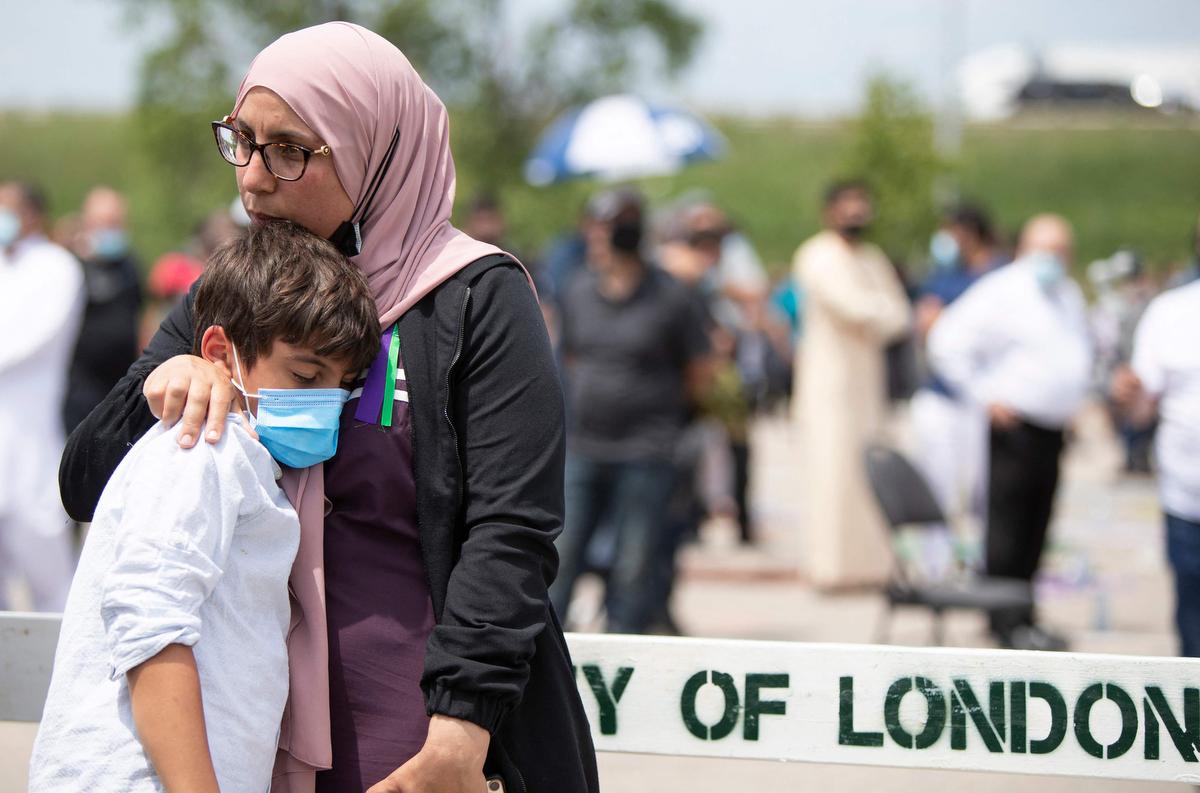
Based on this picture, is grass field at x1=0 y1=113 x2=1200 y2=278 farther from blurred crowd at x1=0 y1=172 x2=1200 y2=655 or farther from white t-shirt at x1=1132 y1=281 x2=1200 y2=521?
white t-shirt at x1=1132 y1=281 x2=1200 y2=521

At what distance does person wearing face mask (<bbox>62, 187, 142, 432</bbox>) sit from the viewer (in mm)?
8078

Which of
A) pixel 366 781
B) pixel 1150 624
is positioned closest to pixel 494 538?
pixel 366 781

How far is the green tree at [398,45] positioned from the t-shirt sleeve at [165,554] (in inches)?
1051

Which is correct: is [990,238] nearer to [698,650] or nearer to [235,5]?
[698,650]

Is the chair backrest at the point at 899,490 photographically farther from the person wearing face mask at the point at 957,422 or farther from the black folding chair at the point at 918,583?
the person wearing face mask at the point at 957,422

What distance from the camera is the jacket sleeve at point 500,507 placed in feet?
6.32

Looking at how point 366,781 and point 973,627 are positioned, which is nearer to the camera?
point 366,781

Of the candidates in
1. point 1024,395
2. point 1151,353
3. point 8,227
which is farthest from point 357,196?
point 1024,395

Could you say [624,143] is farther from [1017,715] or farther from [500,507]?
[500,507]

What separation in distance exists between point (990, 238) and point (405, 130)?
8.17 meters

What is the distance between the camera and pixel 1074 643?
733 cm

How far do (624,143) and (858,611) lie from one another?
13.1ft

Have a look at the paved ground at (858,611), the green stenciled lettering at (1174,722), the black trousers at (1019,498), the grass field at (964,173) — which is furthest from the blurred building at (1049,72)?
the green stenciled lettering at (1174,722)

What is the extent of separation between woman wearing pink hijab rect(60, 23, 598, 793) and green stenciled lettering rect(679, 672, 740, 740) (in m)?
0.65
